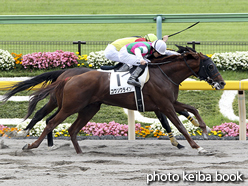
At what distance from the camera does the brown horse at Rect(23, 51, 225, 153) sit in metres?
5.14

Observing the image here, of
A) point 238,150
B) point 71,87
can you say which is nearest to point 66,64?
point 71,87

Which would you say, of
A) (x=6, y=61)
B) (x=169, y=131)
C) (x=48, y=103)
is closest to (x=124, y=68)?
(x=169, y=131)

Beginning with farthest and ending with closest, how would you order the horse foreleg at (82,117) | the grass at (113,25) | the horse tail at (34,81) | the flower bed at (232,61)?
the grass at (113,25)
the flower bed at (232,61)
the horse tail at (34,81)
the horse foreleg at (82,117)

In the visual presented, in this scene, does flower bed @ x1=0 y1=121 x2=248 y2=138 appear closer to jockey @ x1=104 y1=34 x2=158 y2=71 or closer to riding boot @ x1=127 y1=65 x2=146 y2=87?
jockey @ x1=104 y1=34 x2=158 y2=71

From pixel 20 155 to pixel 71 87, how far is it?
105 centimetres

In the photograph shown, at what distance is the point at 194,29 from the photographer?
1605 centimetres

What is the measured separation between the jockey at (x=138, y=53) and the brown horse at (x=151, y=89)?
6.8 inches

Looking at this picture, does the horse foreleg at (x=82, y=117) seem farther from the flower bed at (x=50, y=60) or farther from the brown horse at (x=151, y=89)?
the flower bed at (x=50, y=60)

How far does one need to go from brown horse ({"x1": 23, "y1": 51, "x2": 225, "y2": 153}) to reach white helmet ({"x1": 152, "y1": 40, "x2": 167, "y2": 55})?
0.52 feet

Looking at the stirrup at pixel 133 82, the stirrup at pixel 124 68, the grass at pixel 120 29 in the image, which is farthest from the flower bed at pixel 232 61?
the stirrup at pixel 133 82

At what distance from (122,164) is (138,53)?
4.62 ft

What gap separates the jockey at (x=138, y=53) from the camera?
201 inches

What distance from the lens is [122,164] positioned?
4.60 m

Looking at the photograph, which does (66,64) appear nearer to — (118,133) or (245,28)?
(118,133)
